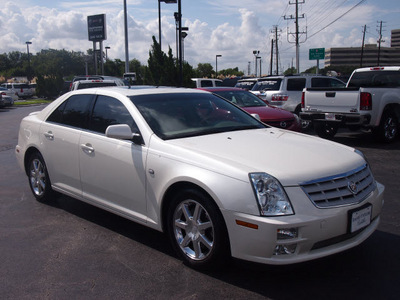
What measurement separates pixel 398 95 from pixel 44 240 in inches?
364

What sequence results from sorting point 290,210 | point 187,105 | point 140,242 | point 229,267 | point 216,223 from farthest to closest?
point 187,105, point 140,242, point 229,267, point 216,223, point 290,210

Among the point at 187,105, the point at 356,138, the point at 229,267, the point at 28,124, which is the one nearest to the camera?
the point at 229,267

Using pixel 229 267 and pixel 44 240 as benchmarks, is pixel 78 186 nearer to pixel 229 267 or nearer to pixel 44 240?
pixel 44 240

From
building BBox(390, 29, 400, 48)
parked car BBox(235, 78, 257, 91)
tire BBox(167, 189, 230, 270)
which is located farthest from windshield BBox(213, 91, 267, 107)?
building BBox(390, 29, 400, 48)

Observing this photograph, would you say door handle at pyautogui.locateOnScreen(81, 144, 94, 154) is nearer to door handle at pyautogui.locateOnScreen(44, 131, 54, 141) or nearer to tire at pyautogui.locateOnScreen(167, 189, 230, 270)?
door handle at pyautogui.locateOnScreen(44, 131, 54, 141)

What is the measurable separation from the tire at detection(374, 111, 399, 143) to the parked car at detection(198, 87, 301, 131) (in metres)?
2.14

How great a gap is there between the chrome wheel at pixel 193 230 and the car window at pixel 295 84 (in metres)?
11.0

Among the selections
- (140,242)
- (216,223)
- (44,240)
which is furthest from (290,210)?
A: (44,240)

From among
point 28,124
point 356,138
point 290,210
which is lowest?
point 356,138

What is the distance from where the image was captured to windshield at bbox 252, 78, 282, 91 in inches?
556

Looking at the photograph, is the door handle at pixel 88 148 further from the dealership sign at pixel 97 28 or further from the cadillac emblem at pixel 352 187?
the dealership sign at pixel 97 28

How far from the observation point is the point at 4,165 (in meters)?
8.58

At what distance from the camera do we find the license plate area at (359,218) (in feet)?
11.0

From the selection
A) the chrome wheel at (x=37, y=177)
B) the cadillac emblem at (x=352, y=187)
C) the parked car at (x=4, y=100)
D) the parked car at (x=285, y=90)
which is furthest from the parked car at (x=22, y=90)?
the cadillac emblem at (x=352, y=187)
